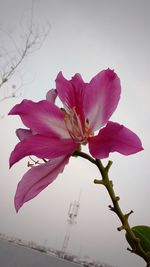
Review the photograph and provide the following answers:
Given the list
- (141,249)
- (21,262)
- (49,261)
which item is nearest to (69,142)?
(141,249)

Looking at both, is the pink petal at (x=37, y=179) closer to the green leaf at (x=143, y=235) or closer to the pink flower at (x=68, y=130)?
the pink flower at (x=68, y=130)

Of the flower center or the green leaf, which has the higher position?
the flower center

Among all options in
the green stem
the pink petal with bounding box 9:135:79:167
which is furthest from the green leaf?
the pink petal with bounding box 9:135:79:167

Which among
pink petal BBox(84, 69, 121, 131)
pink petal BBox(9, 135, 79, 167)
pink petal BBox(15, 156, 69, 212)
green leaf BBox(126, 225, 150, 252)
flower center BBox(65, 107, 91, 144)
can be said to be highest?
pink petal BBox(84, 69, 121, 131)

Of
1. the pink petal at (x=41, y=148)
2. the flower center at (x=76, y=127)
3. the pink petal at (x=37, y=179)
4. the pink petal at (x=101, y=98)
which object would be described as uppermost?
the pink petal at (x=101, y=98)

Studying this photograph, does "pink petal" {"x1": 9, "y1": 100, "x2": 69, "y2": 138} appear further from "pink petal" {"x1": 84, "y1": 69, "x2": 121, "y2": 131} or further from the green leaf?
the green leaf

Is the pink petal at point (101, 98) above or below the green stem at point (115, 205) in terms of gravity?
above

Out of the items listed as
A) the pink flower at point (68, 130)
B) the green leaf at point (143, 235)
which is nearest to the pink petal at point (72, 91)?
the pink flower at point (68, 130)
